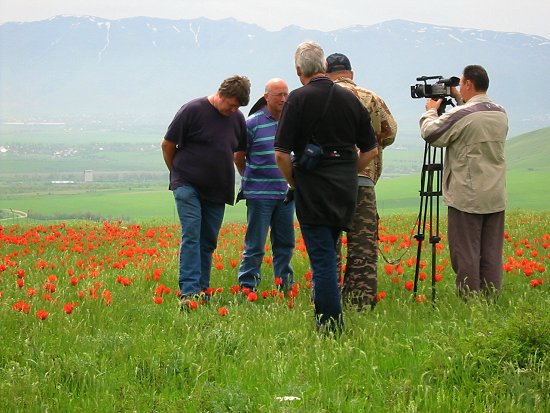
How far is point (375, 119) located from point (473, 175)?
1.16 m

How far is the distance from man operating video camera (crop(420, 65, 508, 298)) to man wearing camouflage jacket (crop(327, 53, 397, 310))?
0.55 metres

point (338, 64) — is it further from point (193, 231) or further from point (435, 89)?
point (193, 231)

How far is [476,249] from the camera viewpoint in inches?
311

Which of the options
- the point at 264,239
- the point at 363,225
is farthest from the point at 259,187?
the point at 363,225

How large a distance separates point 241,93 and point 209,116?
0.45 metres

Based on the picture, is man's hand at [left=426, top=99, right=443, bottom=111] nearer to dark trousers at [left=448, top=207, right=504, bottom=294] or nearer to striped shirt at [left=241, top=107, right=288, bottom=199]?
dark trousers at [left=448, top=207, right=504, bottom=294]

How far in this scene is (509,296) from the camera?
25.8ft

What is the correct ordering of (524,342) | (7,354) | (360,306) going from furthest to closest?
(360,306), (7,354), (524,342)

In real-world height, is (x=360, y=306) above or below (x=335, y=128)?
below

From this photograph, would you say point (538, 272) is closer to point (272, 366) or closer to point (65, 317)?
point (272, 366)

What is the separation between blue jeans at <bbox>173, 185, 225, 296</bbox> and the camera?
27.0 feet

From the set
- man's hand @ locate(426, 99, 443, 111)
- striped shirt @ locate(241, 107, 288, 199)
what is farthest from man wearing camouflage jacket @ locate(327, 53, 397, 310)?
striped shirt @ locate(241, 107, 288, 199)

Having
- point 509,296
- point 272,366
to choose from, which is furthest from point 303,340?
point 509,296

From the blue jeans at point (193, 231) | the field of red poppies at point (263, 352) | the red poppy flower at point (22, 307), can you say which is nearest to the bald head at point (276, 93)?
the blue jeans at point (193, 231)
